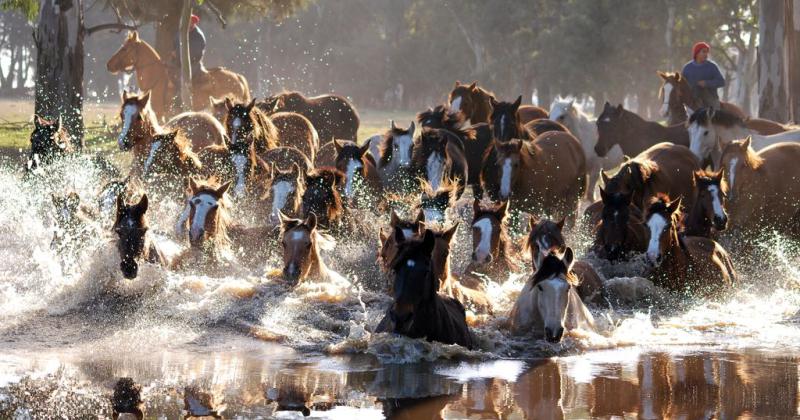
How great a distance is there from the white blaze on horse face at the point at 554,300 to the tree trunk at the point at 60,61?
14.0 meters

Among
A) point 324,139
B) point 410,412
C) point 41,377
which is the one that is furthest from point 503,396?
point 324,139

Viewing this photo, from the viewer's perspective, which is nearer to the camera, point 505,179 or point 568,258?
point 568,258

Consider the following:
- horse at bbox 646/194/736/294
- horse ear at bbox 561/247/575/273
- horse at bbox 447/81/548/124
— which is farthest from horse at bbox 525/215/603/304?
horse at bbox 447/81/548/124

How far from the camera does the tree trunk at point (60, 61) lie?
72.7ft

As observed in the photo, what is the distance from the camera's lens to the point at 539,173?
1602 centimetres

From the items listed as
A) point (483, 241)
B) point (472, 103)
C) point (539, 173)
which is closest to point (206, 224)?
point (483, 241)

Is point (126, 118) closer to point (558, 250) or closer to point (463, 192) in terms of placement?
point (463, 192)

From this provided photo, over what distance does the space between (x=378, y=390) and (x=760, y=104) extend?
22.1 meters

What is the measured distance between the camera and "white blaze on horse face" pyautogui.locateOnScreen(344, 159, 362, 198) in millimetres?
15229

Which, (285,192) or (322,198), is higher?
(285,192)

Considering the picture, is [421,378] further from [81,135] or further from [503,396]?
[81,135]

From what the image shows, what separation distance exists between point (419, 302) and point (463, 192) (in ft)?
25.2

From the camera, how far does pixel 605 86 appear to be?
55781mm

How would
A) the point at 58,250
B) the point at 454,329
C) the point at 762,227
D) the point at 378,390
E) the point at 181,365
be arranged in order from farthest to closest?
the point at 762,227 < the point at 58,250 < the point at 454,329 < the point at 181,365 < the point at 378,390
